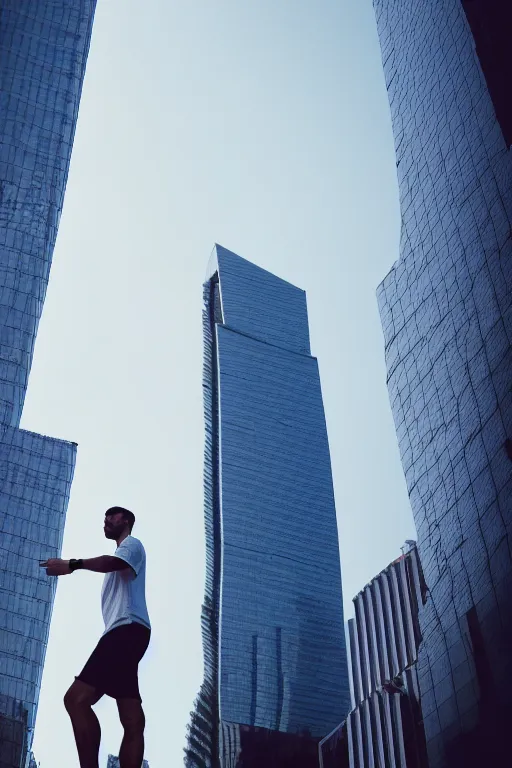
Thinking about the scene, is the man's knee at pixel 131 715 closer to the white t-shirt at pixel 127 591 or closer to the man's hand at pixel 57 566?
the white t-shirt at pixel 127 591

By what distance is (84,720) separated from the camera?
15.0 feet

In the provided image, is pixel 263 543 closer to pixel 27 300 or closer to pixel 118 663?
pixel 27 300

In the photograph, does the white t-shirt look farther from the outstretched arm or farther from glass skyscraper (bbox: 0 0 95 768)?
glass skyscraper (bbox: 0 0 95 768)

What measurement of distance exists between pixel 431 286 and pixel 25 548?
13.0 metres

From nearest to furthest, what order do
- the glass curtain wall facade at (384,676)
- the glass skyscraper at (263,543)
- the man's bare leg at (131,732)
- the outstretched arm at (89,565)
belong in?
the man's bare leg at (131,732), the outstretched arm at (89,565), the glass curtain wall facade at (384,676), the glass skyscraper at (263,543)

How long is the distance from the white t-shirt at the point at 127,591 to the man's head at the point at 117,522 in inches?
6.0

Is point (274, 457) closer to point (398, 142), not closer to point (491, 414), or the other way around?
point (398, 142)

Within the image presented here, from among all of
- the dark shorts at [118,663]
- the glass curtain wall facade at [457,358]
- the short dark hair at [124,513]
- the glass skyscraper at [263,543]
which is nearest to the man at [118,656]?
the dark shorts at [118,663]

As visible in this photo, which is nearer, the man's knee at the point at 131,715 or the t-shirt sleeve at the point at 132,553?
the man's knee at the point at 131,715

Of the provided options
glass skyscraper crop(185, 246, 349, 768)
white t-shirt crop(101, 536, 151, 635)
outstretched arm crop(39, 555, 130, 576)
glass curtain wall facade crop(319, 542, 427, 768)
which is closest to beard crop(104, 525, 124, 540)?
white t-shirt crop(101, 536, 151, 635)

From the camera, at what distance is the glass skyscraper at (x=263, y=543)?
1951 inches

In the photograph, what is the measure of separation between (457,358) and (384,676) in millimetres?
45380

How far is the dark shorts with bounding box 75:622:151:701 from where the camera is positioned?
4691 millimetres

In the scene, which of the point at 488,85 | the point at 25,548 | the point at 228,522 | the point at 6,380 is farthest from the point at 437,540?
the point at 228,522
